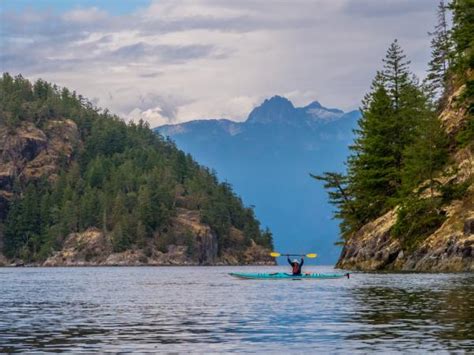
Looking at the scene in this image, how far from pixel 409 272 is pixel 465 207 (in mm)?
9693

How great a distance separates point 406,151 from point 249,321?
72374mm

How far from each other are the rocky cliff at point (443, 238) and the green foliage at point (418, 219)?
788 millimetres

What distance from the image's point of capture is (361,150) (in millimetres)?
124625

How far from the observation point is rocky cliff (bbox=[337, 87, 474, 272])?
9462 cm

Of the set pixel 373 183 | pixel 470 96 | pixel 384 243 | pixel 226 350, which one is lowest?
pixel 226 350

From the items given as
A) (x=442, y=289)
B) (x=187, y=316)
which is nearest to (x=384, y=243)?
(x=442, y=289)

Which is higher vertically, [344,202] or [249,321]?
[344,202]

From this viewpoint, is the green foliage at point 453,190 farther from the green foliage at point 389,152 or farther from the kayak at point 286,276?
the kayak at point 286,276

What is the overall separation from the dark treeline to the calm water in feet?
112

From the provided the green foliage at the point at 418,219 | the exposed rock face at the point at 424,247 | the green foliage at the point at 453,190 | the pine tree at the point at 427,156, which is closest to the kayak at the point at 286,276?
the exposed rock face at the point at 424,247

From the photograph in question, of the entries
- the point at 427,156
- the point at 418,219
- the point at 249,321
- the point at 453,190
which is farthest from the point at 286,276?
the point at 249,321

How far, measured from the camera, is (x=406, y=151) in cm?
11156

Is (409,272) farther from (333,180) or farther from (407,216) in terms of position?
(333,180)

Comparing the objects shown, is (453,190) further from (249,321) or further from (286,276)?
(249,321)
